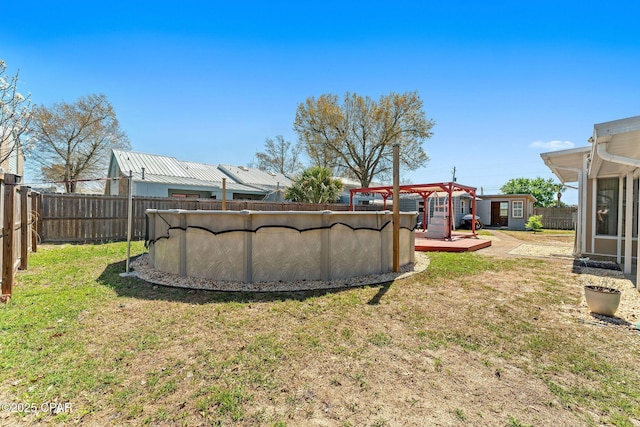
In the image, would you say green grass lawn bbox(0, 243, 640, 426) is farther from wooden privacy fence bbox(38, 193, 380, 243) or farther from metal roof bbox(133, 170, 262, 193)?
metal roof bbox(133, 170, 262, 193)

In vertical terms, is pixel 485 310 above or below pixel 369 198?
below

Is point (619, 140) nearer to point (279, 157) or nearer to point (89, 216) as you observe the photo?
point (89, 216)

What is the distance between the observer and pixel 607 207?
784 cm

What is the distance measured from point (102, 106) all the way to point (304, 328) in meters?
27.2

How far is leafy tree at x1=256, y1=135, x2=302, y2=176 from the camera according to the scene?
35675 millimetres

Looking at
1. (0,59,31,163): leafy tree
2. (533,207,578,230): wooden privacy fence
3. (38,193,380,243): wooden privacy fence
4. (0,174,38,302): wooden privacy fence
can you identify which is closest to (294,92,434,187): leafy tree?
(533,207,578,230): wooden privacy fence

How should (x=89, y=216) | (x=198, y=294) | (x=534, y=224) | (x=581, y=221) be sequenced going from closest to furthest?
(x=198, y=294)
(x=581, y=221)
(x=89, y=216)
(x=534, y=224)

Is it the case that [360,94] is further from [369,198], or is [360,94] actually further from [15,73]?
[15,73]

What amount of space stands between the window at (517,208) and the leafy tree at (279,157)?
72.4 feet

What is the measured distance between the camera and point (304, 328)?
328 cm

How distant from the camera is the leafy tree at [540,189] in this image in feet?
105

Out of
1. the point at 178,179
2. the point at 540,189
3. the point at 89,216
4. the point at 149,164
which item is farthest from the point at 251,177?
the point at 540,189

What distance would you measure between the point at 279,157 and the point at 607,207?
102 feet

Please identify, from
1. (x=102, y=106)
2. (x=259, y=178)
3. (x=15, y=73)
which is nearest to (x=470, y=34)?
(x=15, y=73)
